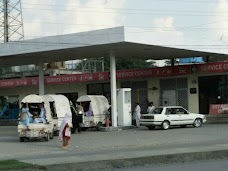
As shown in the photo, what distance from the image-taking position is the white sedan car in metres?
27.6

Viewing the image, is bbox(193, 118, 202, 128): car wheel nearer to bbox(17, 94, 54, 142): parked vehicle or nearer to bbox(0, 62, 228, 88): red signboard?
bbox(0, 62, 228, 88): red signboard

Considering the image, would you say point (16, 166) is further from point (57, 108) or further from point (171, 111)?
point (171, 111)

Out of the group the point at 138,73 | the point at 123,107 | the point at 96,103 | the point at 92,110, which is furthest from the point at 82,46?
the point at 138,73

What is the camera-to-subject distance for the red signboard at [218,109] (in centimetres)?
3169

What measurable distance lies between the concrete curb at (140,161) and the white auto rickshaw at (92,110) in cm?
1414

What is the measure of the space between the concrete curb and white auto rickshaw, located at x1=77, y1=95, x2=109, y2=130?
14.1 metres

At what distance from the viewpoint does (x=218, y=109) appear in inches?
1264

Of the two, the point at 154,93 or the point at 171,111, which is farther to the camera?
the point at 154,93

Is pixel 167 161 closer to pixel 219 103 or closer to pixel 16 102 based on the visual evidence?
pixel 219 103

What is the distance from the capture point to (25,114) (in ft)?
72.2

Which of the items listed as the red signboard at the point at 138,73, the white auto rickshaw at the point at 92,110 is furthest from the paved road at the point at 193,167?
the red signboard at the point at 138,73

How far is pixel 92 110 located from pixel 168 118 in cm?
497

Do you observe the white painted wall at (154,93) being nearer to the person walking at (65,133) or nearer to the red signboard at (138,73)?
the red signboard at (138,73)

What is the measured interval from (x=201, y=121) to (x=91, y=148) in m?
13.2
